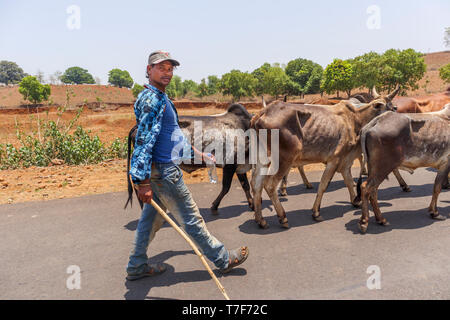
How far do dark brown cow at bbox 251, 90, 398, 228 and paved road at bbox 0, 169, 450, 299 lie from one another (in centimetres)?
60

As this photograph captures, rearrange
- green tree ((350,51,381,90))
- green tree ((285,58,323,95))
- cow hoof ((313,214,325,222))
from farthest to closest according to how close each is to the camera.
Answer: green tree ((285,58,323,95)) → green tree ((350,51,381,90)) → cow hoof ((313,214,325,222))

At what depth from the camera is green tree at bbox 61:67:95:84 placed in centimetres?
11112

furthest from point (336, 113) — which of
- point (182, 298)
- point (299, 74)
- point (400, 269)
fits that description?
point (299, 74)

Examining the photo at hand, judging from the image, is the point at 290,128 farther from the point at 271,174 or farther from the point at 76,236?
the point at 76,236

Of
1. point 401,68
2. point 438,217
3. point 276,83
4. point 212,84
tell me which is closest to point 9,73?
point 212,84

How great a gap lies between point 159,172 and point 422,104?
31.0ft

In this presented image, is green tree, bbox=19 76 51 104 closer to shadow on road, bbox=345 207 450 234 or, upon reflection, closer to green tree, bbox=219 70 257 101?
green tree, bbox=219 70 257 101

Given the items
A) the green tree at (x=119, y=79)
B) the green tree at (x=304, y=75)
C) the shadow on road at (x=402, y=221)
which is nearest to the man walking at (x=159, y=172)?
the shadow on road at (x=402, y=221)

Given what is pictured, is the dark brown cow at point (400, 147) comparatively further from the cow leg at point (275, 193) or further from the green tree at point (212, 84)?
the green tree at point (212, 84)

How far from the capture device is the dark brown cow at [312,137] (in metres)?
4.94

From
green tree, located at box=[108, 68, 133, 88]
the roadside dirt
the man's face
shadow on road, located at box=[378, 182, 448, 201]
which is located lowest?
shadow on road, located at box=[378, 182, 448, 201]

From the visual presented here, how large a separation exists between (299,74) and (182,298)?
55.7 m

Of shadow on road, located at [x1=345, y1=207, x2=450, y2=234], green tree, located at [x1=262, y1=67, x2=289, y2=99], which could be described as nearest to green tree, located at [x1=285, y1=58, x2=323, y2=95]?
green tree, located at [x1=262, y1=67, x2=289, y2=99]

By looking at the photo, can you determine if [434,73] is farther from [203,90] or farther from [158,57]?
[158,57]
